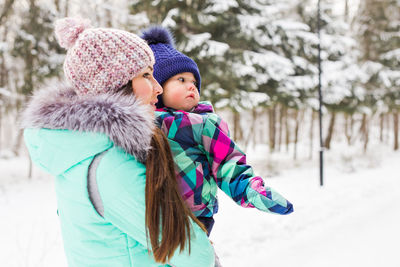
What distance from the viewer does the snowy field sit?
409 cm

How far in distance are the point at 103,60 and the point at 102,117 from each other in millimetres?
260

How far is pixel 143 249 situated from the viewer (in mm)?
1090

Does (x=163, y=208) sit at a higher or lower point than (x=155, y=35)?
lower

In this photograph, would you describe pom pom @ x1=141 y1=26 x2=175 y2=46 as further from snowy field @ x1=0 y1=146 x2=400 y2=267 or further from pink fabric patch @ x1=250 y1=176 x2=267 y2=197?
snowy field @ x1=0 y1=146 x2=400 y2=267

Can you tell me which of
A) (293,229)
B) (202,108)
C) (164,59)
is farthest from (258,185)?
(293,229)

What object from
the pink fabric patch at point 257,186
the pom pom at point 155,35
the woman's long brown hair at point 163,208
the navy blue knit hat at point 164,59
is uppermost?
the pom pom at point 155,35

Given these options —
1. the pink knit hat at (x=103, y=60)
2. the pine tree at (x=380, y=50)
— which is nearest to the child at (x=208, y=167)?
the pink knit hat at (x=103, y=60)

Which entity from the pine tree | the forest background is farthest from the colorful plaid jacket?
the pine tree

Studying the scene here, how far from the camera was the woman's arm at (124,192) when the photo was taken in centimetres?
99

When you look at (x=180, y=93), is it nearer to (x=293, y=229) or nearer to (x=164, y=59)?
(x=164, y=59)

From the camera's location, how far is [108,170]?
996 millimetres

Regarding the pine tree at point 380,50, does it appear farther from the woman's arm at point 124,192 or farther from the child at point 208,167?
the woman's arm at point 124,192

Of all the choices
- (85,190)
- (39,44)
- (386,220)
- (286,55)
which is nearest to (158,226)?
(85,190)

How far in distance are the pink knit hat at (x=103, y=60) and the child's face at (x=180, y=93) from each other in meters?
0.49
